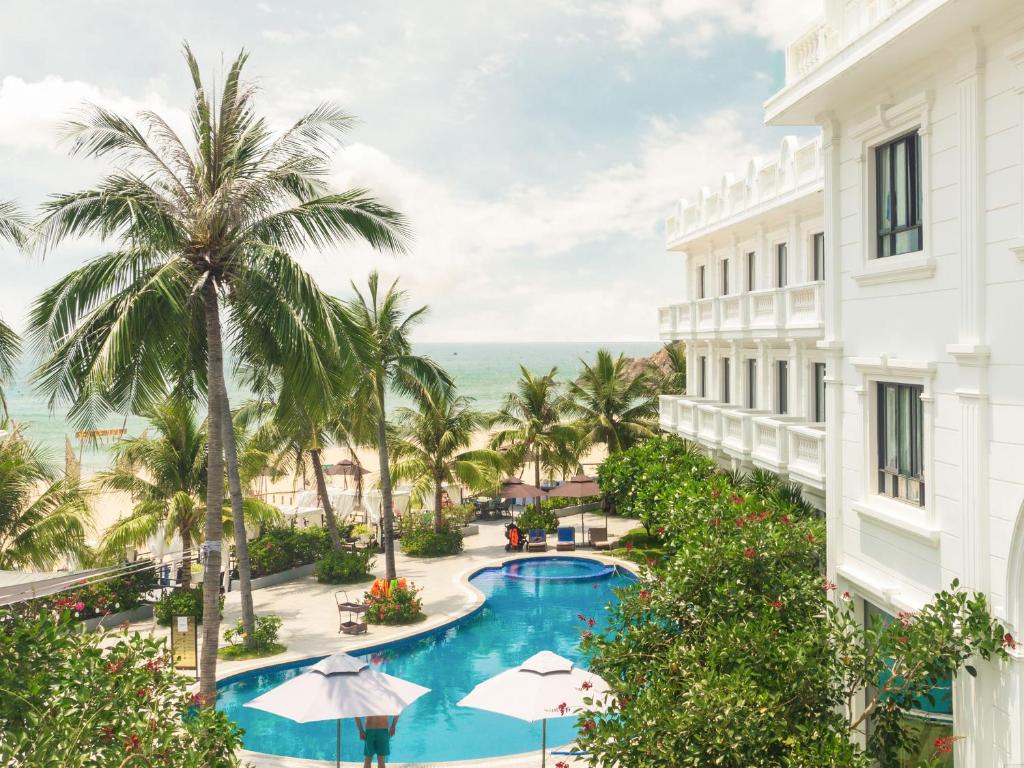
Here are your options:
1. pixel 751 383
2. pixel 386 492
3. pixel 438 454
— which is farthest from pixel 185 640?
pixel 751 383

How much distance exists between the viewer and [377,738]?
1265 centimetres

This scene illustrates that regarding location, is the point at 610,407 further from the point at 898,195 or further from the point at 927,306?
the point at 927,306

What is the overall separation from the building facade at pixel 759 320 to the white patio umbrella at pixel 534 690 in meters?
6.75

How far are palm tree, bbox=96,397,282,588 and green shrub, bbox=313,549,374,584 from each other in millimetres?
4383

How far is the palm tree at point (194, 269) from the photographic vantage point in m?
12.9

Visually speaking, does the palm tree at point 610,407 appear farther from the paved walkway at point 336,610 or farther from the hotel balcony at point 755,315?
the hotel balcony at point 755,315

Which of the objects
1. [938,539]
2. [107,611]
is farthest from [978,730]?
[107,611]

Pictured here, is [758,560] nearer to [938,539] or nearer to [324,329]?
[938,539]

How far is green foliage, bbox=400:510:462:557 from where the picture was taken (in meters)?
28.9

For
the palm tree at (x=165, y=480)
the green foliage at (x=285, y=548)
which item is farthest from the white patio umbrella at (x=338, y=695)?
the green foliage at (x=285, y=548)

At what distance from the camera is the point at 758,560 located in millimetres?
10211

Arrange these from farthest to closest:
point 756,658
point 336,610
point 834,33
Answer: point 336,610
point 834,33
point 756,658

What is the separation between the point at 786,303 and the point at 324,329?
456 inches

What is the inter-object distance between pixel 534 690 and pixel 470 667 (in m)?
7.33
